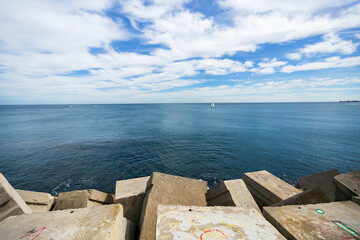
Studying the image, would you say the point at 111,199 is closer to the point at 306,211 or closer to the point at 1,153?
the point at 306,211

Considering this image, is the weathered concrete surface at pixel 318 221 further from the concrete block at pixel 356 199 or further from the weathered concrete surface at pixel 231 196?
the weathered concrete surface at pixel 231 196

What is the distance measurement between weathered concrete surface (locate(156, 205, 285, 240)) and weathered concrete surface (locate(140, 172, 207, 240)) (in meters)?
0.89

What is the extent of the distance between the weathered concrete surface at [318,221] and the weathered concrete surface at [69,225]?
113 inches

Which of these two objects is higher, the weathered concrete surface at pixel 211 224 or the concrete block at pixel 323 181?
the weathered concrete surface at pixel 211 224

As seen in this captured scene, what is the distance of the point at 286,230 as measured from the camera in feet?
8.52

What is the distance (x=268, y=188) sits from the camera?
5984mm

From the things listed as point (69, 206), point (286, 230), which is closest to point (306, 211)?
point (286, 230)

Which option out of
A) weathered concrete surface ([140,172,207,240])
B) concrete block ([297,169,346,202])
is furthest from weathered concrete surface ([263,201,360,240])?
concrete block ([297,169,346,202])

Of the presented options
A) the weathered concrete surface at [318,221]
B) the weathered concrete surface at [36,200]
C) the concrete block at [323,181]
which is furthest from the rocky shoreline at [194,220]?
the concrete block at [323,181]

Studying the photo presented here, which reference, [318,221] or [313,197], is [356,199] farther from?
[318,221]

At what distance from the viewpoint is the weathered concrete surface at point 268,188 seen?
5.65 meters

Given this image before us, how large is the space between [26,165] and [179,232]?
19574mm

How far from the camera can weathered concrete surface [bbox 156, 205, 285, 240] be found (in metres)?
2.35

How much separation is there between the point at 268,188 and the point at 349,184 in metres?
2.52
